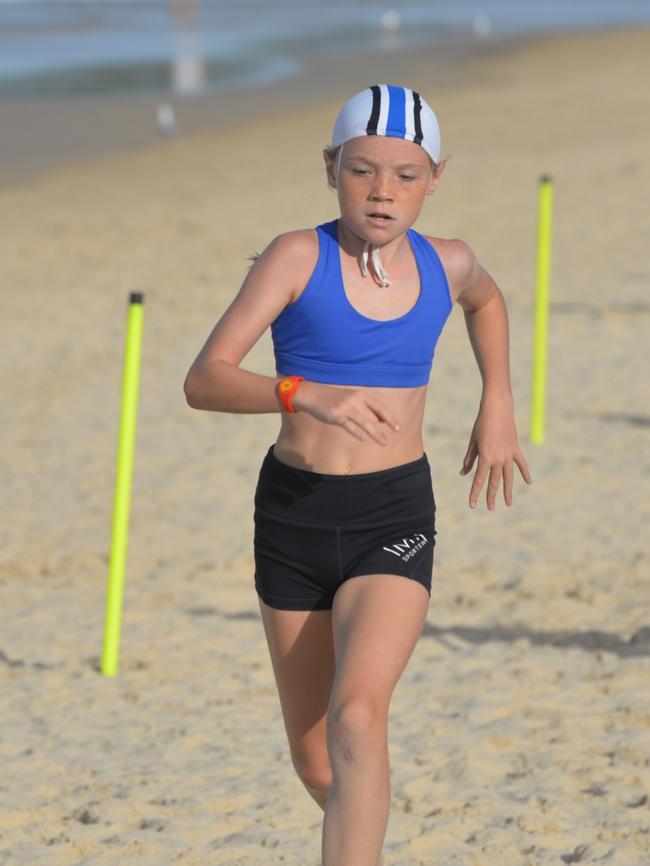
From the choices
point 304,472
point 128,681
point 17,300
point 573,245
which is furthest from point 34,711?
point 573,245

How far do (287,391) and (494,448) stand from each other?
2.53 ft

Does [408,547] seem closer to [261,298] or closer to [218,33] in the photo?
[261,298]

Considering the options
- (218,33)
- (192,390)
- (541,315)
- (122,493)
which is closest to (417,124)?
(192,390)

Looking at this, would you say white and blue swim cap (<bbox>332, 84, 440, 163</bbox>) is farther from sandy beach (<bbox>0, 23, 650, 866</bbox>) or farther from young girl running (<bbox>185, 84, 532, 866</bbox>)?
sandy beach (<bbox>0, 23, 650, 866</bbox>)

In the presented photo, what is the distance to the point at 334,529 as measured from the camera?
388 centimetres

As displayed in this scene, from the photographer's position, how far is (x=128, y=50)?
1918 inches

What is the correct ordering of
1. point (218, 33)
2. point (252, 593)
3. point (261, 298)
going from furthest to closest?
1. point (218, 33)
2. point (252, 593)
3. point (261, 298)

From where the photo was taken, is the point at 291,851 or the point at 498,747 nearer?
the point at 291,851

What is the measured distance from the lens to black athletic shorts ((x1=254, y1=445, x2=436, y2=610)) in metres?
3.88

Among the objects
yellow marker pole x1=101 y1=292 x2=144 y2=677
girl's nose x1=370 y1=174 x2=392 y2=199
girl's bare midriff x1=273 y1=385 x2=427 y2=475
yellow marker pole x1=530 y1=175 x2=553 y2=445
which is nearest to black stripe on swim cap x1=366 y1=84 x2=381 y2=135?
girl's nose x1=370 y1=174 x2=392 y2=199

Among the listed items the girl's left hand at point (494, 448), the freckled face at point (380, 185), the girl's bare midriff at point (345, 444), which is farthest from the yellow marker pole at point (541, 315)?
the freckled face at point (380, 185)

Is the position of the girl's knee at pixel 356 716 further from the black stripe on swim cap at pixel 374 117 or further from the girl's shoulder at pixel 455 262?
the black stripe on swim cap at pixel 374 117

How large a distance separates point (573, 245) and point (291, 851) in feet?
39.7

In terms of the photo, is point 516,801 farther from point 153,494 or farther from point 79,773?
point 153,494
